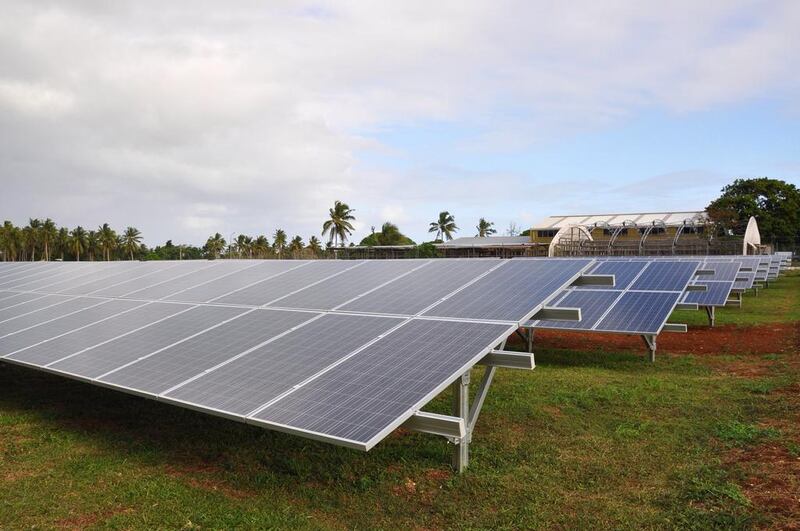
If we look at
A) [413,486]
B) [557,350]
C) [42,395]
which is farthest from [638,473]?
[42,395]

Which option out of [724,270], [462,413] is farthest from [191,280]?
[724,270]

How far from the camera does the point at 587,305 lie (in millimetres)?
16984

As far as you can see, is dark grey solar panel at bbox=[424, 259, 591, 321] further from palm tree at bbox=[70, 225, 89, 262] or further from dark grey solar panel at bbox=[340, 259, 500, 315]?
palm tree at bbox=[70, 225, 89, 262]

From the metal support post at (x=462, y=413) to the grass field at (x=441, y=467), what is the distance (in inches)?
6.9

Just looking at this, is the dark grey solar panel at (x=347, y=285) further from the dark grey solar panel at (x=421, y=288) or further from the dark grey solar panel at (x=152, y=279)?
the dark grey solar panel at (x=152, y=279)

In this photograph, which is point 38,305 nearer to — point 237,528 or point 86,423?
point 86,423

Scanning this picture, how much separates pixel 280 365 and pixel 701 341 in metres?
16.5

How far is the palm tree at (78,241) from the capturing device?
10200 centimetres

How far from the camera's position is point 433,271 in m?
9.97

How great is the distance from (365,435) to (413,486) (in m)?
2.31

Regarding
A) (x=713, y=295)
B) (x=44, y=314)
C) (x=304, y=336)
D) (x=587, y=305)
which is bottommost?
(x=713, y=295)

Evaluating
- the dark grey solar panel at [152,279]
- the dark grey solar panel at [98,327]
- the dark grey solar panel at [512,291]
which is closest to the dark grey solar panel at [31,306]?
the dark grey solar panel at [152,279]

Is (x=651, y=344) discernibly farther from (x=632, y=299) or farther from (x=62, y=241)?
(x=62, y=241)

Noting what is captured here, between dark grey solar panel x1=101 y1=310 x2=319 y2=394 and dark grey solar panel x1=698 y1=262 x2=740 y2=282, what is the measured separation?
72.0ft
